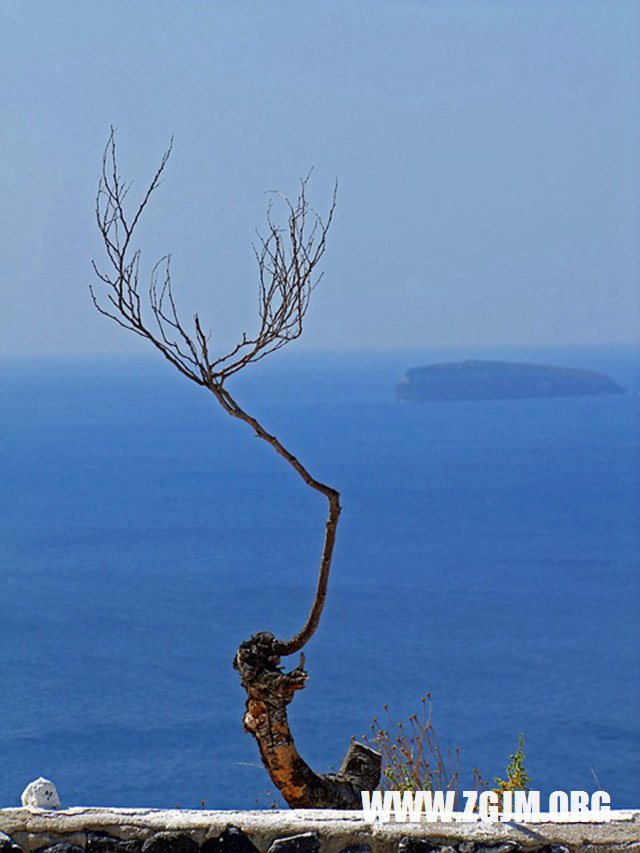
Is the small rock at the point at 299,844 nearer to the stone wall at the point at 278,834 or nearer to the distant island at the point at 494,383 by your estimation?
the stone wall at the point at 278,834

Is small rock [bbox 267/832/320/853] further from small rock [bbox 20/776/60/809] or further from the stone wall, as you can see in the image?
small rock [bbox 20/776/60/809]

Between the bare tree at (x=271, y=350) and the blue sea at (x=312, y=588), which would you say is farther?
the blue sea at (x=312, y=588)

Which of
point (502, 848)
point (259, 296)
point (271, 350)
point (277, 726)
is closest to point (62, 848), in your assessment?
point (277, 726)

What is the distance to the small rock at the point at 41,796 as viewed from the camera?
2500 millimetres

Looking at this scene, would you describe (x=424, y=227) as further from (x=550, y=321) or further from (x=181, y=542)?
(x=181, y=542)

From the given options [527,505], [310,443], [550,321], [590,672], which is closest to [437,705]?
[590,672]

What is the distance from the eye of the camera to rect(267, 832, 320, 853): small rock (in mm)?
2348

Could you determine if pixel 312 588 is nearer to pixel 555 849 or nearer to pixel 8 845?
pixel 8 845

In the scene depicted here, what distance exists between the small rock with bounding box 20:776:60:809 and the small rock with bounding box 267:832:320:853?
0.47m

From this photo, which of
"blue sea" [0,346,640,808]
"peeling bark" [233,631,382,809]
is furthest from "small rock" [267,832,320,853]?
"blue sea" [0,346,640,808]

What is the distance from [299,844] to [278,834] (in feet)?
0.15

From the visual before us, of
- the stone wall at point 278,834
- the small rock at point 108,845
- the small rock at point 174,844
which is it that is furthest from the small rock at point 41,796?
the small rock at point 174,844

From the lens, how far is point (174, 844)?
238cm

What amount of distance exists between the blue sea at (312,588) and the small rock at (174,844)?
12.5m
